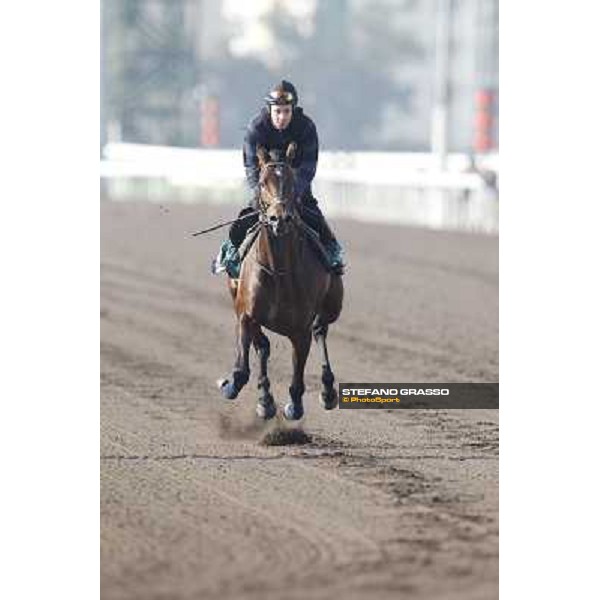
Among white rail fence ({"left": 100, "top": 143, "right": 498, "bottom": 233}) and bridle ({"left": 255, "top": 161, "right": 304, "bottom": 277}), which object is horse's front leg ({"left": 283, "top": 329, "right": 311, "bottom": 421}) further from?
white rail fence ({"left": 100, "top": 143, "right": 498, "bottom": 233})

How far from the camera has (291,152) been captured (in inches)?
419

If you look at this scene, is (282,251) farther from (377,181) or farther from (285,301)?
(377,181)

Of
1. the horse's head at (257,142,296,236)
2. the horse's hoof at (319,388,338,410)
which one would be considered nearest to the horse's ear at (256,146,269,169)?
the horse's head at (257,142,296,236)

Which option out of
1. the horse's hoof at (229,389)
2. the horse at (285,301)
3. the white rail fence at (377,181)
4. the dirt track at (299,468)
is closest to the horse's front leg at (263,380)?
the horse at (285,301)

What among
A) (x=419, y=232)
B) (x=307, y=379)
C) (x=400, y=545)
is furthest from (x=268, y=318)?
(x=419, y=232)

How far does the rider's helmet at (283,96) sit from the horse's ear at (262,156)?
0.38m

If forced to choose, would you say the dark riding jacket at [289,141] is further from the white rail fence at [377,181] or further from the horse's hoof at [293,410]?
the white rail fence at [377,181]

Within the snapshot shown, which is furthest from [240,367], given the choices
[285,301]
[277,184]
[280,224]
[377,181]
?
[377,181]

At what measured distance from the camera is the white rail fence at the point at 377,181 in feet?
100

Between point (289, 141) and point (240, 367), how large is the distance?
4.68 feet

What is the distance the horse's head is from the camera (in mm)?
10633
